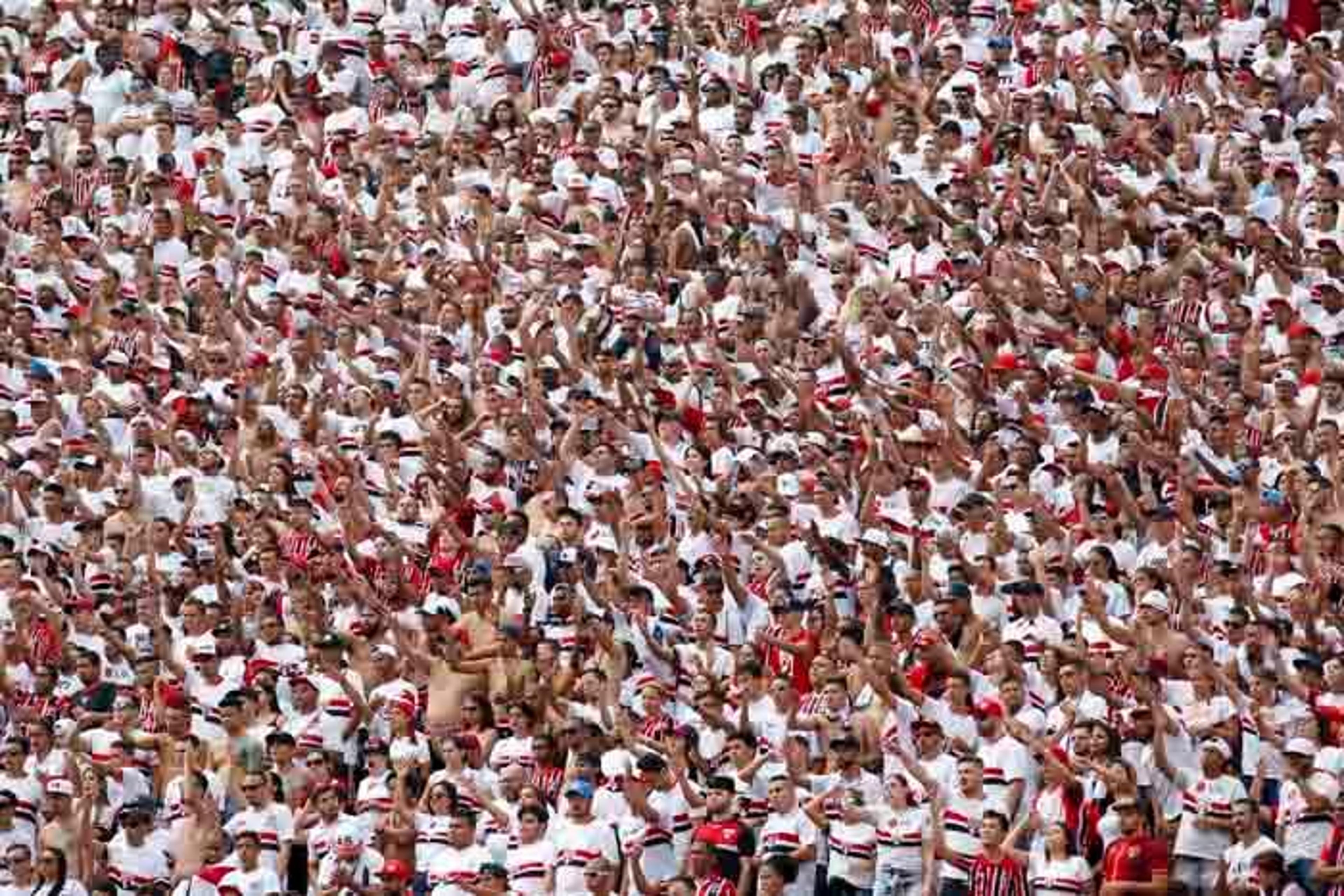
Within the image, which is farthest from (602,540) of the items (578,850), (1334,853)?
(1334,853)

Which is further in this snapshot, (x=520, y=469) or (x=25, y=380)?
(x=25, y=380)

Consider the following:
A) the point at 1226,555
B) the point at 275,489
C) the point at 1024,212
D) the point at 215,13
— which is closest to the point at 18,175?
the point at 215,13

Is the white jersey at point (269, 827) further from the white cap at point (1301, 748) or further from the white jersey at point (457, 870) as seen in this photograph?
the white cap at point (1301, 748)

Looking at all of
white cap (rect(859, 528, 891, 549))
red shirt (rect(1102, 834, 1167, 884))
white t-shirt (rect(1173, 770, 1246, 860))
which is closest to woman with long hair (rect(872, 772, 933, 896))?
red shirt (rect(1102, 834, 1167, 884))

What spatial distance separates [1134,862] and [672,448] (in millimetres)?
6104

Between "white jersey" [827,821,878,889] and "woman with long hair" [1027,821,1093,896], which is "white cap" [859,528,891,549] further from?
"woman with long hair" [1027,821,1093,896]

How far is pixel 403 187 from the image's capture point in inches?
1231

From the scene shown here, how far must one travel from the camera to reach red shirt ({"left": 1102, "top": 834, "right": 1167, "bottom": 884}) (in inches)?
876

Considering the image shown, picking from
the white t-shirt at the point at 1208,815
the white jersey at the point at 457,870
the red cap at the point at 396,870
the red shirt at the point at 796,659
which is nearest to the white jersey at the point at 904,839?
the white t-shirt at the point at 1208,815

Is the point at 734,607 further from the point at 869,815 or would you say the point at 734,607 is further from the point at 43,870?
the point at 43,870

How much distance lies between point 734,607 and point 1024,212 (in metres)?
5.14

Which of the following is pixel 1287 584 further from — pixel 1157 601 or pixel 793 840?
pixel 793 840

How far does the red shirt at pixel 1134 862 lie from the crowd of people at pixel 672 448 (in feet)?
0.21

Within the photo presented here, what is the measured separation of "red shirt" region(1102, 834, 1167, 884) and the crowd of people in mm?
64
